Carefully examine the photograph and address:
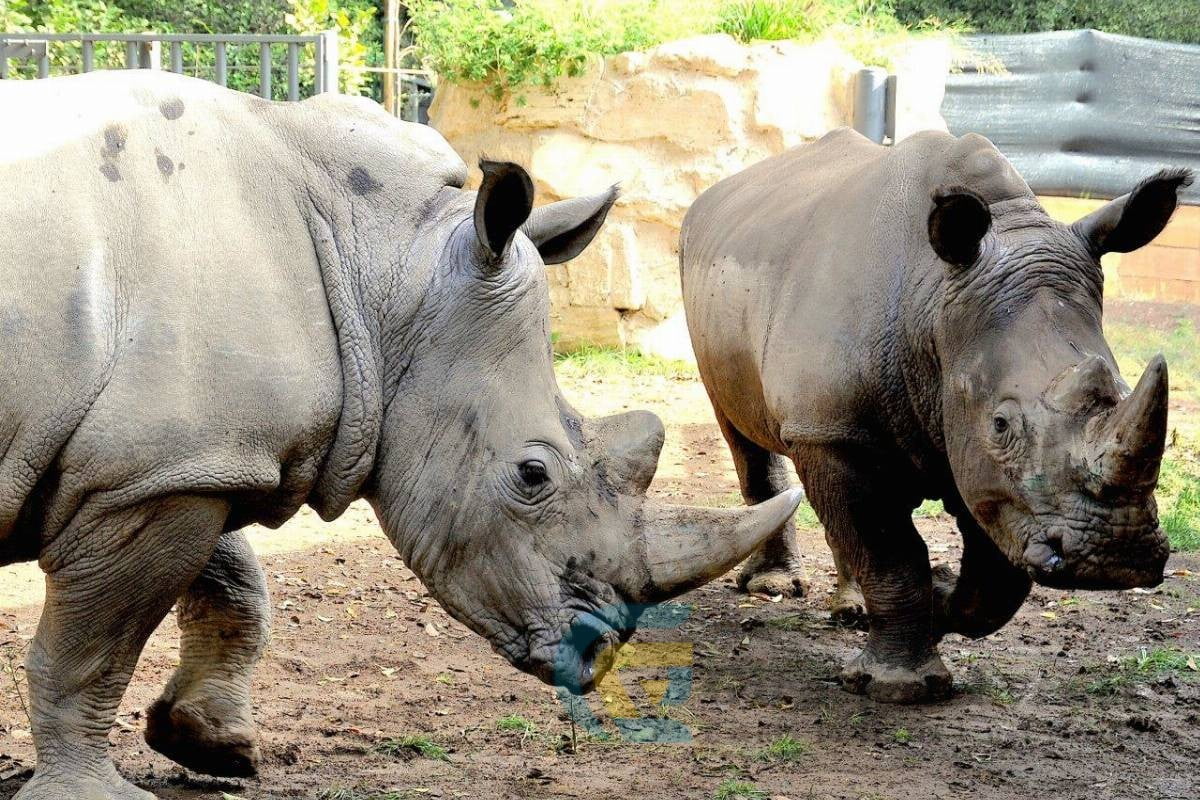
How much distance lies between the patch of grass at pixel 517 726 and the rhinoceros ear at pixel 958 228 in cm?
210

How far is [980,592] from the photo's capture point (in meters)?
5.89

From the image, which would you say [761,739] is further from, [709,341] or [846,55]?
[846,55]

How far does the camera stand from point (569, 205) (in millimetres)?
4492

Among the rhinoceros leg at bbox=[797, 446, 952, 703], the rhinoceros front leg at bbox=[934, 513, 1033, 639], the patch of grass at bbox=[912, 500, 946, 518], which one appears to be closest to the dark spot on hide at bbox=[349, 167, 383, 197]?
the rhinoceros leg at bbox=[797, 446, 952, 703]

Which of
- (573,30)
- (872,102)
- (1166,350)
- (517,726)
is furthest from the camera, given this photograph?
(1166,350)

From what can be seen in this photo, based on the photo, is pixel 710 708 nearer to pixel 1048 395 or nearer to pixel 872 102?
pixel 1048 395

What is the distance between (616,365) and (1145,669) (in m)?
7.09

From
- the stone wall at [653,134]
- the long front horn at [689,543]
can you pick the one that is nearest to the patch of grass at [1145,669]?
the long front horn at [689,543]

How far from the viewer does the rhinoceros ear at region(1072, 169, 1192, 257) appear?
213 inches

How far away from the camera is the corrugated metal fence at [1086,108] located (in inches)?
615

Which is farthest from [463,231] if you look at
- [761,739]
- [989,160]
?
[989,160]

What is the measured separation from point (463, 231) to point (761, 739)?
214cm

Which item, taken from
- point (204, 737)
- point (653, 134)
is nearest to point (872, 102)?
point (653, 134)

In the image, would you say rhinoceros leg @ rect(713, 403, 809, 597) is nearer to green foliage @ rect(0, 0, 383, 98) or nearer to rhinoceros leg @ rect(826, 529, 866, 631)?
rhinoceros leg @ rect(826, 529, 866, 631)
